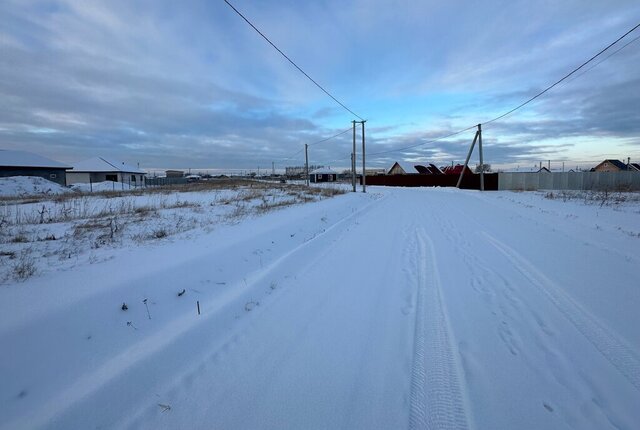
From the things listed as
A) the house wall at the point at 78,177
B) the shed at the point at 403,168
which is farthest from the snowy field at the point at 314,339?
the shed at the point at 403,168

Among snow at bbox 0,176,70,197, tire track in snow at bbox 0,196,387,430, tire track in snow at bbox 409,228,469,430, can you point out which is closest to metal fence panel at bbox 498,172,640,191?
tire track in snow at bbox 409,228,469,430

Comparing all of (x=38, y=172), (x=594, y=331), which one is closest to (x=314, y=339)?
(x=594, y=331)

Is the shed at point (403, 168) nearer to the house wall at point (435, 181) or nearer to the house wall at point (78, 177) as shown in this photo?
the house wall at point (435, 181)

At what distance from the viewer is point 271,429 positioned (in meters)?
2.29

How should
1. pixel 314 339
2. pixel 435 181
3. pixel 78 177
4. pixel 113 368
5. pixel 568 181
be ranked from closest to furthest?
pixel 113 368 → pixel 314 339 → pixel 568 181 → pixel 435 181 → pixel 78 177

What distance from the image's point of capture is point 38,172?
43.9 m

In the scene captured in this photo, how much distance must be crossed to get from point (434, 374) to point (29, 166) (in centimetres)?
5664

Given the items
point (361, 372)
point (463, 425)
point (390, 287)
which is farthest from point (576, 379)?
point (390, 287)

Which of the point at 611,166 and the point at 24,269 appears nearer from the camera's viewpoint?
the point at 24,269

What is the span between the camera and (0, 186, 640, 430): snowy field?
246cm

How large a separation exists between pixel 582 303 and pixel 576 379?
6.43 ft

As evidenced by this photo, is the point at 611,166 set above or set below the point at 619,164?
below

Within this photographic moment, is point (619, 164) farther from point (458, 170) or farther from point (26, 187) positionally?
point (26, 187)

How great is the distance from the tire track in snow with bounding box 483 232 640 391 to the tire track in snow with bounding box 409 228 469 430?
1.46 m
